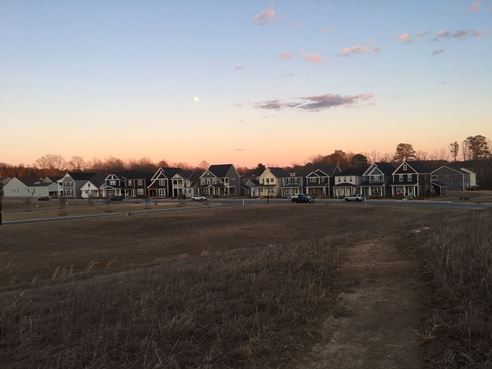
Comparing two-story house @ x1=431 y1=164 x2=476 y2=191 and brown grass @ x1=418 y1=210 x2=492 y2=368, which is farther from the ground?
two-story house @ x1=431 y1=164 x2=476 y2=191

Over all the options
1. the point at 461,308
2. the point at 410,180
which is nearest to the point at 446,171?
the point at 410,180

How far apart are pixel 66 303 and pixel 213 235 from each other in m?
27.0

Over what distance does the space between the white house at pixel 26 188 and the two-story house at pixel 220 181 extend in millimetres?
62249

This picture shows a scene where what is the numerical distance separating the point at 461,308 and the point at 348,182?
3554 inches

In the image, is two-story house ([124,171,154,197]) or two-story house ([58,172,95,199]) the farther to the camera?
two-story house ([58,172,95,199])

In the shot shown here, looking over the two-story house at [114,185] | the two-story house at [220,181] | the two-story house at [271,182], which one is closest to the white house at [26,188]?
the two-story house at [114,185]

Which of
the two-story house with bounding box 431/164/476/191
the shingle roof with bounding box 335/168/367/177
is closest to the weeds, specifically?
the shingle roof with bounding box 335/168/367/177

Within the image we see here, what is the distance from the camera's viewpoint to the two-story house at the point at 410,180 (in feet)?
280

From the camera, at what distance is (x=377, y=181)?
9112cm

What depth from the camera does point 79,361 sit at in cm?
555

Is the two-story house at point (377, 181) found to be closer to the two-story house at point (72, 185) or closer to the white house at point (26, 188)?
the two-story house at point (72, 185)

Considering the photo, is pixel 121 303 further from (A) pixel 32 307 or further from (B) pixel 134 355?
(B) pixel 134 355

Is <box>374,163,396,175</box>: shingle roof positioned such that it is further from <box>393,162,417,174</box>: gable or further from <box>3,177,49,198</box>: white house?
<box>3,177,49,198</box>: white house

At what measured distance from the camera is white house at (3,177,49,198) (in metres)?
142
